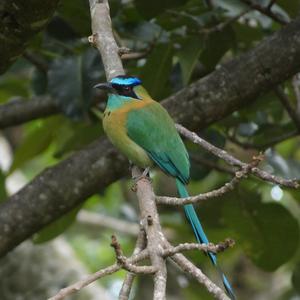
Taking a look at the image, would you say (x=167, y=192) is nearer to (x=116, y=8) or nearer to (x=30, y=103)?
(x=30, y=103)

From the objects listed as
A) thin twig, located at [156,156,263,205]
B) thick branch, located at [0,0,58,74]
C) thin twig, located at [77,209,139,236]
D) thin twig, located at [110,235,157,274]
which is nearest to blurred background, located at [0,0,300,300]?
thick branch, located at [0,0,58,74]

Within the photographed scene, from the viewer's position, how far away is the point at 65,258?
5.59 metres

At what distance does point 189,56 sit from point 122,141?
1.58ft

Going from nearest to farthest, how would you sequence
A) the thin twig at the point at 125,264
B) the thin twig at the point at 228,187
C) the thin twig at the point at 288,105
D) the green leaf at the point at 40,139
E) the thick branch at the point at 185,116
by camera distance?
the thin twig at the point at 125,264 → the thin twig at the point at 228,187 → the thick branch at the point at 185,116 → the thin twig at the point at 288,105 → the green leaf at the point at 40,139

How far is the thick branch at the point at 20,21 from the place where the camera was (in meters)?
3.00

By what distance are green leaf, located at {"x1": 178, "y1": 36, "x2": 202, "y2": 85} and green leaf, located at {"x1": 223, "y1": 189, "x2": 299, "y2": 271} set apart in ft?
2.56

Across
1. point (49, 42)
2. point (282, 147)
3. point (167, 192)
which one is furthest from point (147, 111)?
point (282, 147)

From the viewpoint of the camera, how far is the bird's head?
327 cm

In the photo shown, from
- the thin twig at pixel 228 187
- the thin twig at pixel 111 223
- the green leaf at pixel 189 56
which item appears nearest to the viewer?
the thin twig at pixel 228 187

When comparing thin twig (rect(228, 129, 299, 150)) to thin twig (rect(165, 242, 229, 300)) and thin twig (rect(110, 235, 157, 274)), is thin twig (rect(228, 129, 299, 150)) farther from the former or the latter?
thin twig (rect(110, 235, 157, 274))

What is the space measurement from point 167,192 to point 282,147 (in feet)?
3.60

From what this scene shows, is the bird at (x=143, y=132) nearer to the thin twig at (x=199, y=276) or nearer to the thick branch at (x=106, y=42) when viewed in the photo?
the thick branch at (x=106, y=42)

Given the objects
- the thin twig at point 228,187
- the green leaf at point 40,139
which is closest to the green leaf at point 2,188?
the green leaf at point 40,139

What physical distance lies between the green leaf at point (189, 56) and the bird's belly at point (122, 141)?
33 cm
